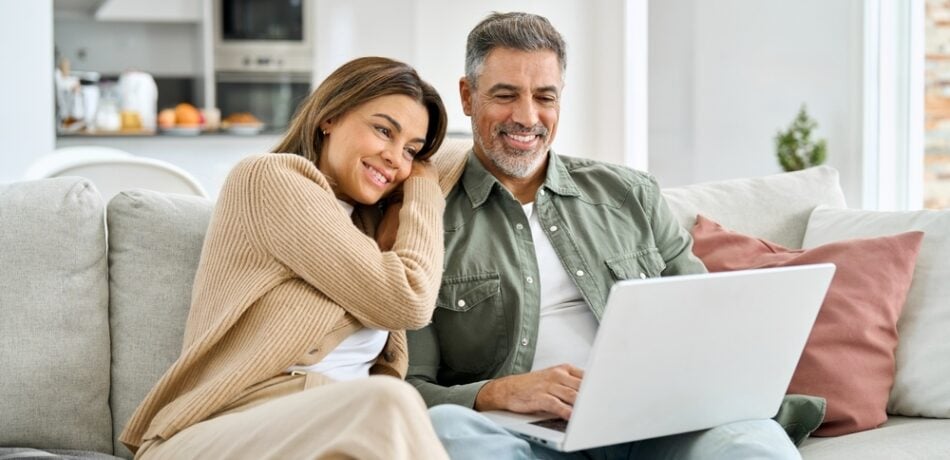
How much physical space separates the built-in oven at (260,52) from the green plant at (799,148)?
4216 mm

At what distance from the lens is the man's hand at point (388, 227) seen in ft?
6.55

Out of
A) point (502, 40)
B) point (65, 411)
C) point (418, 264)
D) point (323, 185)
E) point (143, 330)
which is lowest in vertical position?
point (65, 411)

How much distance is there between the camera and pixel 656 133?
20.6 ft

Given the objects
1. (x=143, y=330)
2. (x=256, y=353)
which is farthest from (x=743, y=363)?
(x=143, y=330)

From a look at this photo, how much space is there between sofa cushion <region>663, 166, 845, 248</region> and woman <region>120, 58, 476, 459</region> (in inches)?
32.3

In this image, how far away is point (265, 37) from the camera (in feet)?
26.1

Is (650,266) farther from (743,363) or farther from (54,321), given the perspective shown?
(54,321)

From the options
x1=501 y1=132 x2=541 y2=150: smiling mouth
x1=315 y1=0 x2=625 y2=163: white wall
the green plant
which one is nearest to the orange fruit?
x1=315 y1=0 x2=625 y2=163: white wall

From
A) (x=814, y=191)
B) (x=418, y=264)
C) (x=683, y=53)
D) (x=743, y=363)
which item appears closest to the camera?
(x=743, y=363)

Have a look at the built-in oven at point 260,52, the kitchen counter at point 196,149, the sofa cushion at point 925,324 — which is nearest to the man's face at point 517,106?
the sofa cushion at point 925,324

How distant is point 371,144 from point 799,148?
3011mm

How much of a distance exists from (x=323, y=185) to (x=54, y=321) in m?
0.59

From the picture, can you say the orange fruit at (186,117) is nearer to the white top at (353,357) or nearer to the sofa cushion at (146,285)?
the sofa cushion at (146,285)

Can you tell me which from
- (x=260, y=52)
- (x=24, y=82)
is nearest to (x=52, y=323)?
(x=24, y=82)
